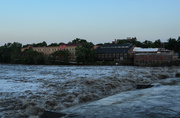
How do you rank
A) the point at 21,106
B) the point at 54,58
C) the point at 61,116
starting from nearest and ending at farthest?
the point at 61,116
the point at 21,106
the point at 54,58

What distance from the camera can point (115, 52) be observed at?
8981cm

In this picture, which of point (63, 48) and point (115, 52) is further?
point (63, 48)

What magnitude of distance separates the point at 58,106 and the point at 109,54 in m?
84.6

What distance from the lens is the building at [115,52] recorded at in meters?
87.0

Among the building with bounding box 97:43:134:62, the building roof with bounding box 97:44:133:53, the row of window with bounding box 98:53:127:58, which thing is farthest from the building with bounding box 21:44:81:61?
the row of window with bounding box 98:53:127:58

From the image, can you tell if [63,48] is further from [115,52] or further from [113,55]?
[115,52]

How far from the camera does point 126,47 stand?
297ft

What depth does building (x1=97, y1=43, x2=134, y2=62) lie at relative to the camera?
87000 millimetres

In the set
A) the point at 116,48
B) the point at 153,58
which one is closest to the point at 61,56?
the point at 116,48

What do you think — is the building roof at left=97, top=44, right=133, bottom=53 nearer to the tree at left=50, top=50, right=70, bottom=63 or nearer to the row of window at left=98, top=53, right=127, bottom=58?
the row of window at left=98, top=53, right=127, bottom=58

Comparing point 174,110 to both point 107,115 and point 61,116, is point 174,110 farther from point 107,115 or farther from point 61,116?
point 61,116

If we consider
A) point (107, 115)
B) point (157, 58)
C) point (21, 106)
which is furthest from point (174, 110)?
point (157, 58)

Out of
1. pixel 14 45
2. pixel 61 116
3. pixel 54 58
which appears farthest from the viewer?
pixel 14 45

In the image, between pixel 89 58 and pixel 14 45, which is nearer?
pixel 89 58
